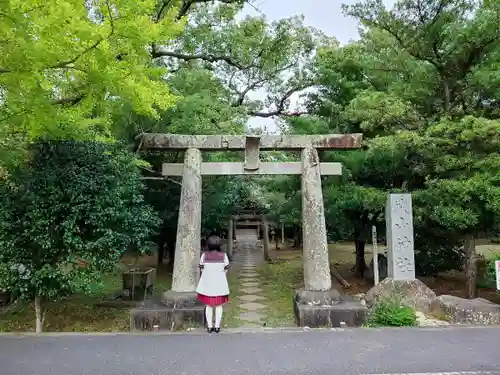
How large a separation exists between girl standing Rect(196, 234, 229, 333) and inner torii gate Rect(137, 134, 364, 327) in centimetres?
92

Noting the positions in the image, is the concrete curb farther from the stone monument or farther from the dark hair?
the dark hair

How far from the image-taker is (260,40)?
13953mm

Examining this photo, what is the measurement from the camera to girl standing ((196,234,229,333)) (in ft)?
22.0

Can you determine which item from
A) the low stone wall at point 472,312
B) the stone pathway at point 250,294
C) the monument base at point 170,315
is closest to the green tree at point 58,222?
the monument base at point 170,315

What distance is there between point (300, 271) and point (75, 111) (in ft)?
38.2

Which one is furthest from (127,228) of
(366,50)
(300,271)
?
(300,271)

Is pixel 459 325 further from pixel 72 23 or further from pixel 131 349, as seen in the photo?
pixel 72 23

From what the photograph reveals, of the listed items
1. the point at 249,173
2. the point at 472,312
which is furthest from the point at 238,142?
the point at 472,312

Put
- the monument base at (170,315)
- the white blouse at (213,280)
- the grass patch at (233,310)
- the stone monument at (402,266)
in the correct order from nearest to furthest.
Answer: the white blouse at (213,280) → the monument base at (170,315) → the stone monument at (402,266) → the grass patch at (233,310)

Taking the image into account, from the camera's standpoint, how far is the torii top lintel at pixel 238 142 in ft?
27.5

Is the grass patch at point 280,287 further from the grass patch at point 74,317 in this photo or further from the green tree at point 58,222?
the green tree at point 58,222

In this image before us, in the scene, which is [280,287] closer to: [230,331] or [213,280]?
[230,331]

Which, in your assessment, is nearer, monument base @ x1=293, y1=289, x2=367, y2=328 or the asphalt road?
the asphalt road

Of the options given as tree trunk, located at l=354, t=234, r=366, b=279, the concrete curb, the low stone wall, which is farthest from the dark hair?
tree trunk, located at l=354, t=234, r=366, b=279
